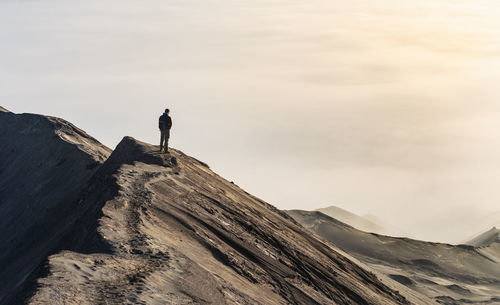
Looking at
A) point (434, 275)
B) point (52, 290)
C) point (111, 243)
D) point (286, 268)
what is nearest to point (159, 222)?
point (111, 243)

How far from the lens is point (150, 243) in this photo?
775 inches

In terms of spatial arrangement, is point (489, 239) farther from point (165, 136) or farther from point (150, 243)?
point (150, 243)

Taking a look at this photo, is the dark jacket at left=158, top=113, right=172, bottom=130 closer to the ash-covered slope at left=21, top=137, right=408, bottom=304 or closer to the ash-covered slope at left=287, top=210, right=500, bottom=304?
the ash-covered slope at left=21, top=137, right=408, bottom=304

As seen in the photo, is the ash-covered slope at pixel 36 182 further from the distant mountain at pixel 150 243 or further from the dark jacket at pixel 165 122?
the dark jacket at pixel 165 122

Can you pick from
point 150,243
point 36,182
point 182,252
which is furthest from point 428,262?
point 150,243

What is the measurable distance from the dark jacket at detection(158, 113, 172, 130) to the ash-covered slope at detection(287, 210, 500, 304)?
3034 centimetres

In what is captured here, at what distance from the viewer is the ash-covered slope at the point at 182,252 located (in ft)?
54.0

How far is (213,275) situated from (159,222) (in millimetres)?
4048

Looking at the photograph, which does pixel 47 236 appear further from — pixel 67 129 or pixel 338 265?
pixel 67 129

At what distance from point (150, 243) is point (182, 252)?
1.10 meters

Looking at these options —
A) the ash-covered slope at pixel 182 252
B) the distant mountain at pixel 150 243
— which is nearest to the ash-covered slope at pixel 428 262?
the distant mountain at pixel 150 243

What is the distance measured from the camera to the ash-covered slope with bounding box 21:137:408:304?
1647 cm

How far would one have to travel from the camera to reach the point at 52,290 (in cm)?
1505

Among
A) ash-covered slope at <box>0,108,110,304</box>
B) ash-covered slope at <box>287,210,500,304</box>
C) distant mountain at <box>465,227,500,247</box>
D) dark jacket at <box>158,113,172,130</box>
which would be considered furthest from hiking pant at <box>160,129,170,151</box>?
distant mountain at <box>465,227,500,247</box>
